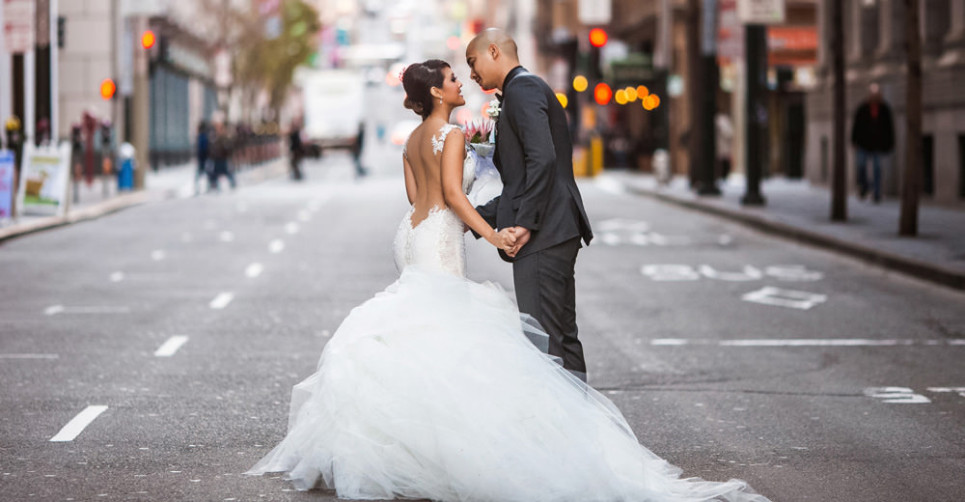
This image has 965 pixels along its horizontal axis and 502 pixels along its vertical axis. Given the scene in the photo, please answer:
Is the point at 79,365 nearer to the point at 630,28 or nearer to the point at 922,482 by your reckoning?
the point at 922,482

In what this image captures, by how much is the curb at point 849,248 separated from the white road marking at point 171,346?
312 inches

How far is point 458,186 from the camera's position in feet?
23.6

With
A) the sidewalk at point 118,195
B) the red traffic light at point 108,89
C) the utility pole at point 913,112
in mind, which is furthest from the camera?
the red traffic light at point 108,89

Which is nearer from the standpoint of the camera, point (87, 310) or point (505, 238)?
point (505, 238)

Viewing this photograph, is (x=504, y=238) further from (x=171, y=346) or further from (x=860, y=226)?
(x=860, y=226)

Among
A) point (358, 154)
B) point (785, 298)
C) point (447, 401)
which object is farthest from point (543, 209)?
point (358, 154)

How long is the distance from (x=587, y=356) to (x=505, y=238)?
4.68 m

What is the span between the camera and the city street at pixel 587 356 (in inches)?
304

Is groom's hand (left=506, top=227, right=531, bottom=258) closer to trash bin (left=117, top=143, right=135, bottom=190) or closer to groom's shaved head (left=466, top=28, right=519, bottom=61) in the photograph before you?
groom's shaved head (left=466, top=28, right=519, bottom=61)

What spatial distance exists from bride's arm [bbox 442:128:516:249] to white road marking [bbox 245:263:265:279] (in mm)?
11283

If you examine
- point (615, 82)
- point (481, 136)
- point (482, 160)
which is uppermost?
point (615, 82)

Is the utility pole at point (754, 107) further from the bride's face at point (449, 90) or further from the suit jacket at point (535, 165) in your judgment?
the bride's face at point (449, 90)

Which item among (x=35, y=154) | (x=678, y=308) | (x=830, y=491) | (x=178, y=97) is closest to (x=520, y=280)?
(x=830, y=491)

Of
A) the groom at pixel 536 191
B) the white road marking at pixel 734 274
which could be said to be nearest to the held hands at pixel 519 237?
the groom at pixel 536 191
